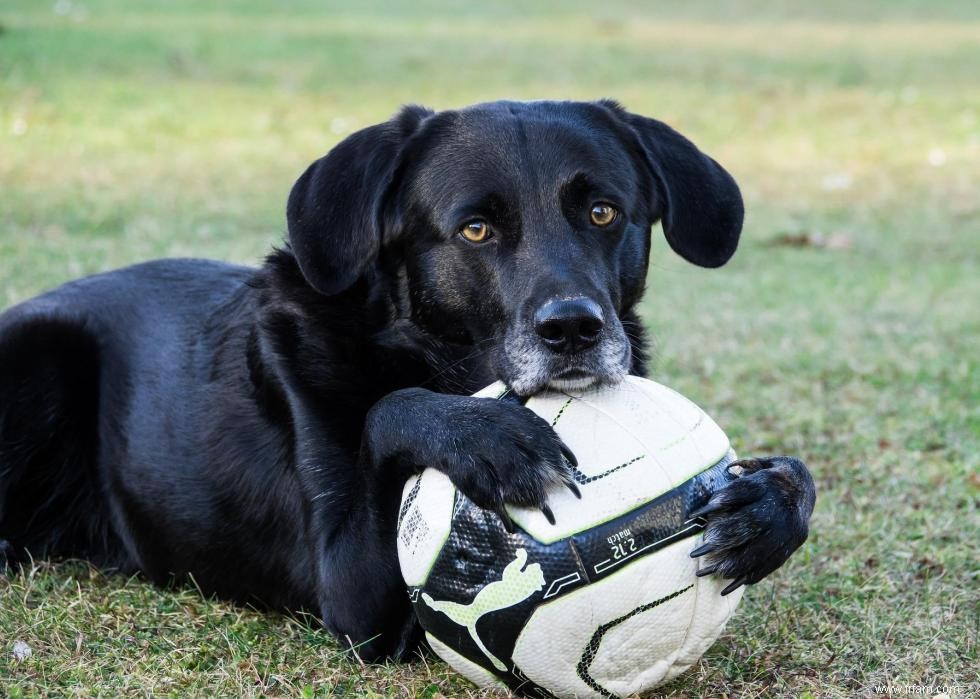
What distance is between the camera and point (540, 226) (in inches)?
135

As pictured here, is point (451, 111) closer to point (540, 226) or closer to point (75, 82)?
point (540, 226)

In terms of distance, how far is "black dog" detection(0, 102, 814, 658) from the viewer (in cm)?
309

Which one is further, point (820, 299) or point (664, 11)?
point (664, 11)

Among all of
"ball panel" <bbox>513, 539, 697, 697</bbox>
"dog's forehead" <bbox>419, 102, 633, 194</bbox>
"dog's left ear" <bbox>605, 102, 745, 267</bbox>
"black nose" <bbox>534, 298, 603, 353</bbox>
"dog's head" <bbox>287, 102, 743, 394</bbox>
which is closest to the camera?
"ball panel" <bbox>513, 539, 697, 697</bbox>

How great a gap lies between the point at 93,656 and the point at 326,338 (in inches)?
42.3

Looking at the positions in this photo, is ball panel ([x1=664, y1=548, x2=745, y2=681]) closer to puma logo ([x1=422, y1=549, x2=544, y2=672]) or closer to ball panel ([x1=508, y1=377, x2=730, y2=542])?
ball panel ([x1=508, y1=377, x2=730, y2=542])

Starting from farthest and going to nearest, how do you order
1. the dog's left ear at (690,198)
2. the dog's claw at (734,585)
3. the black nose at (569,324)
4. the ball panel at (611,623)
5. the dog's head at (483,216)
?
the dog's left ear at (690,198) < the dog's head at (483,216) < the black nose at (569,324) < the dog's claw at (734,585) < the ball panel at (611,623)

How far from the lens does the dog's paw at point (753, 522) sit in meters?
2.81

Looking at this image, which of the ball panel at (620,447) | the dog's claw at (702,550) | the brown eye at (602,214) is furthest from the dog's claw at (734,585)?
the brown eye at (602,214)

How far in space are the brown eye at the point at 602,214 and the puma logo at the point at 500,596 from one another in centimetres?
115

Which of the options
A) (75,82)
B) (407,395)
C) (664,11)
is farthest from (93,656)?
(664,11)

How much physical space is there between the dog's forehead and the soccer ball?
82 cm

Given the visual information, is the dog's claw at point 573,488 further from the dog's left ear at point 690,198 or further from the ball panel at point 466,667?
the dog's left ear at point 690,198

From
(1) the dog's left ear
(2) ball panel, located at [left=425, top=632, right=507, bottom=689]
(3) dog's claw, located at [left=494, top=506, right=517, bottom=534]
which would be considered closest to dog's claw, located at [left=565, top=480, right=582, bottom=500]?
(3) dog's claw, located at [left=494, top=506, right=517, bottom=534]
